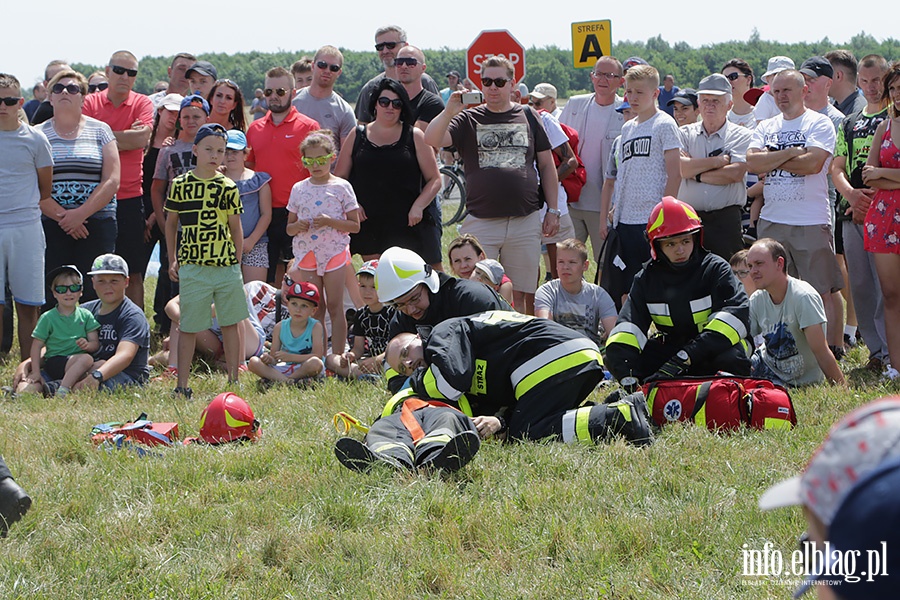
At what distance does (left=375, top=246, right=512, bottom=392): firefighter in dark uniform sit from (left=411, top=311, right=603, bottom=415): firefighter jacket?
1.12 feet

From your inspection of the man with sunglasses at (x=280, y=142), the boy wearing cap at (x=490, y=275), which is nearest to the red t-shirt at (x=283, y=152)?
the man with sunglasses at (x=280, y=142)

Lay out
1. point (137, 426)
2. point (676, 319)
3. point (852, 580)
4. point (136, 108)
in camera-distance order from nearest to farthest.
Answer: point (852, 580), point (137, 426), point (676, 319), point (136, 108)

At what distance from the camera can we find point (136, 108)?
980 centimetres

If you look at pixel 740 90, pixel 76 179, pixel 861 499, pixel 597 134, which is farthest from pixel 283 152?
pixel 861 499

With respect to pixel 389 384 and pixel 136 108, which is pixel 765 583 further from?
pixel 136 108

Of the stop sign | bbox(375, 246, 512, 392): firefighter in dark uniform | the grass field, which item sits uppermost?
the stop sign

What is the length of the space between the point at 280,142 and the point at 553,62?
6816 centimetres

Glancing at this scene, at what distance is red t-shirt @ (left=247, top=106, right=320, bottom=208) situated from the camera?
30.4ft

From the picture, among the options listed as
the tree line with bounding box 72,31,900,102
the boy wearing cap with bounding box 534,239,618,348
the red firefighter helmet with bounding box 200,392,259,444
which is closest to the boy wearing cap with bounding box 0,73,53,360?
the red firefighter helmet with bounding box 200,392,259,444

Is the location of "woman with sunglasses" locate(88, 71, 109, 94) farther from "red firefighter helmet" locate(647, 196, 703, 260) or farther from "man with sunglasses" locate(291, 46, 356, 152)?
"red firefighter helmet" locate(647, 196, 703, 260)

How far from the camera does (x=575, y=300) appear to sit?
8125mm

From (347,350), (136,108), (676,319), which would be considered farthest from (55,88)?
(676,319)

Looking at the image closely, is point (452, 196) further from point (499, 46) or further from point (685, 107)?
point (685, 107)

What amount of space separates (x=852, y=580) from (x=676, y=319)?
5383 mm
